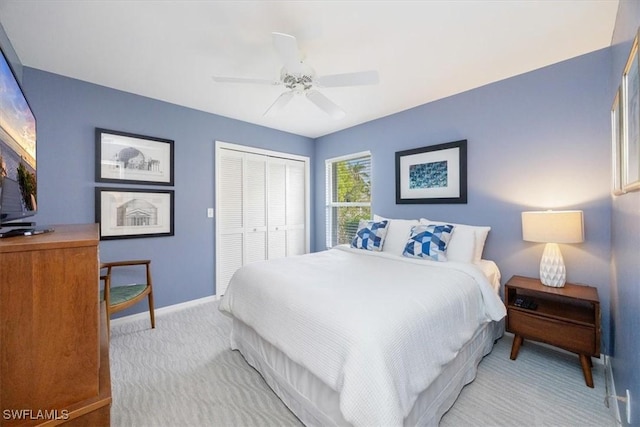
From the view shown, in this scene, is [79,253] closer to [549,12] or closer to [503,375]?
[503,375]

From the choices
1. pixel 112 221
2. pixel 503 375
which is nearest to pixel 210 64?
pixel 112 221

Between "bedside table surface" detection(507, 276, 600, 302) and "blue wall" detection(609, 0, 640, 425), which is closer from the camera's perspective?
"blue wall" detection(609, 0, 640, 425)

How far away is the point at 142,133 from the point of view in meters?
2.92

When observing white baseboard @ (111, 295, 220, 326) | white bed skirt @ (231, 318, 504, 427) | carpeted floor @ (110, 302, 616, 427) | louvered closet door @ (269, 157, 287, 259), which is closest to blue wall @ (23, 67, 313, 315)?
white baseboard @ (111, 295, 220, 326)

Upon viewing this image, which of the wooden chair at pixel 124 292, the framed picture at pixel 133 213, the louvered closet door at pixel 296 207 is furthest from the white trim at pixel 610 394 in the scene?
the framed picture at pixel 133 213

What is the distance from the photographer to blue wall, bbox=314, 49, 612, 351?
2072mm

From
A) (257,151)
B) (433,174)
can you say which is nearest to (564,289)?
(433,174)

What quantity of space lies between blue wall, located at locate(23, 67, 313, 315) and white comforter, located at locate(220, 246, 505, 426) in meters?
1.38

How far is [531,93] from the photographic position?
2387 mm

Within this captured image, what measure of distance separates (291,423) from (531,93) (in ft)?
10.6

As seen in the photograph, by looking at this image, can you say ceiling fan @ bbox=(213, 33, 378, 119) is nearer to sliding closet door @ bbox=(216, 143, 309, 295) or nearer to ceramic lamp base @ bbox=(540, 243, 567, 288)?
sliding closet door @ bbox=(216, 143, 309, 295)

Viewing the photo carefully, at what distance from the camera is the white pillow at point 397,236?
2.81m

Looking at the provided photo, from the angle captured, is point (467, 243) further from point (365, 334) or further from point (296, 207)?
point (296, 207)

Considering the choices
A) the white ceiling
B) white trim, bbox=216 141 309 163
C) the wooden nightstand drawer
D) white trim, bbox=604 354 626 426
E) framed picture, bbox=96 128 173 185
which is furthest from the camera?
white trim, bbox=216 141 309 163
